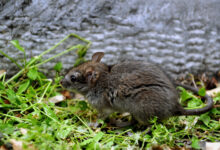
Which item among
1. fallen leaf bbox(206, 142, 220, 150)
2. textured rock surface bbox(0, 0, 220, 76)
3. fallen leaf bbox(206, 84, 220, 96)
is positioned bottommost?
fallen leaf bbox(206, 142, 220, 150)

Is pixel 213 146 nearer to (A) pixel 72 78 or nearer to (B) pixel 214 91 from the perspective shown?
(B) pixel 214 91

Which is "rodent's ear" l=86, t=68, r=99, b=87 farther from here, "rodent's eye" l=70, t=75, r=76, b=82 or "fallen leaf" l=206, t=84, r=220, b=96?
"fallen leaf" l=206, t=84, r=220, b=96

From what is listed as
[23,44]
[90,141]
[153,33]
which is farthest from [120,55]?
[90,141]

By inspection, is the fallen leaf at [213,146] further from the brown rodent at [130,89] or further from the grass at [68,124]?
the brown rodent at [130,89]

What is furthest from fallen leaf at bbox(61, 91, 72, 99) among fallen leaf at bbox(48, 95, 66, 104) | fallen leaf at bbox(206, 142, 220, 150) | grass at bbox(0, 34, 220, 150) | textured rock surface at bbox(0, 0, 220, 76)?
fallen leaf at bbox(206, 142, 220, 150)

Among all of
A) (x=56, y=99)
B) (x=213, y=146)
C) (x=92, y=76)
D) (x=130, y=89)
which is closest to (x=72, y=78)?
(x=92, y=76)

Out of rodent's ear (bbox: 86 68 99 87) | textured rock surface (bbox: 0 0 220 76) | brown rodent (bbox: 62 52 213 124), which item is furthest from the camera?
textured rock surface (bbox: 0 0 220 76)

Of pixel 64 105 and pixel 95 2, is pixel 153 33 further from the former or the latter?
pixel 64 105
